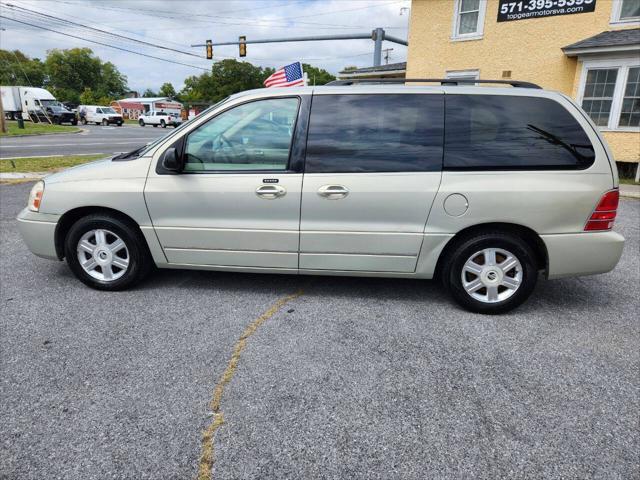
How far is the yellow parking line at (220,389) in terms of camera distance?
2.08m

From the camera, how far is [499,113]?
3518 millimetres

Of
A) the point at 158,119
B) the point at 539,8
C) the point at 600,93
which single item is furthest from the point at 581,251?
the point at 158,119

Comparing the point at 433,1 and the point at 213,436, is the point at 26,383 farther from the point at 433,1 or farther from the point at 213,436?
the point at 433,1

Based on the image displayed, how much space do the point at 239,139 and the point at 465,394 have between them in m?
2.57

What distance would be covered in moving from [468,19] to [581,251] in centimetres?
1340

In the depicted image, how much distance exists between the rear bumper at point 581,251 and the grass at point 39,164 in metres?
11.8

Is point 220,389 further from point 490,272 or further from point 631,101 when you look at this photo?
point 631,101

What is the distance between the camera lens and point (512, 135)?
11.5 feet

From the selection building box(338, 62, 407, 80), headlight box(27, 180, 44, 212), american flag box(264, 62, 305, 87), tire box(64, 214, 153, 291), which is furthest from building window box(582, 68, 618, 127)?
headlight box(27, 180, 44, 212)

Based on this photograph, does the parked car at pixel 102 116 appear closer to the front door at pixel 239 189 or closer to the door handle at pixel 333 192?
the front door at pixel 239 189

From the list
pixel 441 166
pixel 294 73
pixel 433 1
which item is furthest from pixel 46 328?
pixel 433 1

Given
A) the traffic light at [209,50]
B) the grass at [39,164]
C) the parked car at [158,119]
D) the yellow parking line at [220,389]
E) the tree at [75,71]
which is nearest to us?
the yellow parking line at [220,389]

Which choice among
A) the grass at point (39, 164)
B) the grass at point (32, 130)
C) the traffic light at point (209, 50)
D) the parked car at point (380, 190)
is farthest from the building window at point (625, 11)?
the grass at point (32, 130)

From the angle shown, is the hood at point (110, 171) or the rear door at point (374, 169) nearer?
the rear door at point (374, 169)
